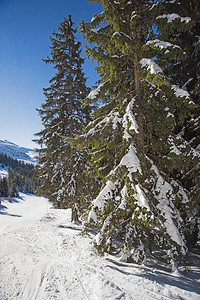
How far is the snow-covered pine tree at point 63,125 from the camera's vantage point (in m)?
11.5

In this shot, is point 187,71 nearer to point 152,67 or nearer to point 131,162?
point 152,67

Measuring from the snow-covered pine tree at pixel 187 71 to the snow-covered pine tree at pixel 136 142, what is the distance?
334 mm

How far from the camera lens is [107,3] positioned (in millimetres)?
4988

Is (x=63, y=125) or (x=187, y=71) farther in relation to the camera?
(x=63, y=125)

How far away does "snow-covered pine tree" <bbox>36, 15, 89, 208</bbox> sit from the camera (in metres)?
11.5

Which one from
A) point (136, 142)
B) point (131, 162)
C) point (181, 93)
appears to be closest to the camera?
point (131, 162)

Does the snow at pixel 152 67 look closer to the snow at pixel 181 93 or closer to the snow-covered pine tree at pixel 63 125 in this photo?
the snow at pixel 181 93

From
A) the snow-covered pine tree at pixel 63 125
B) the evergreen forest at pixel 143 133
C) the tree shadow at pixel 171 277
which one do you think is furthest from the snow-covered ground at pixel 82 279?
the snow-covered pine tree at pixel 63 125

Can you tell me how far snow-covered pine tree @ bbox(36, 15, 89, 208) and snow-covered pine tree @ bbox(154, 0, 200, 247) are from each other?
699 cm

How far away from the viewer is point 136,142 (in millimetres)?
4891

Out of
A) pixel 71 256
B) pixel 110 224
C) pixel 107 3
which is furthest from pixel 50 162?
pixel 107 3

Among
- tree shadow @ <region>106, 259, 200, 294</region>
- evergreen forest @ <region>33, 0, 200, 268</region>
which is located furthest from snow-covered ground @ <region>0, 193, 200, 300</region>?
evergreen forest @ <region>33, 0, 200, 268</region>

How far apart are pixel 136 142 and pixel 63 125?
831cm

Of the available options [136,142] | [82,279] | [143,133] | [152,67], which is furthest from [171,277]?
[152,67]
